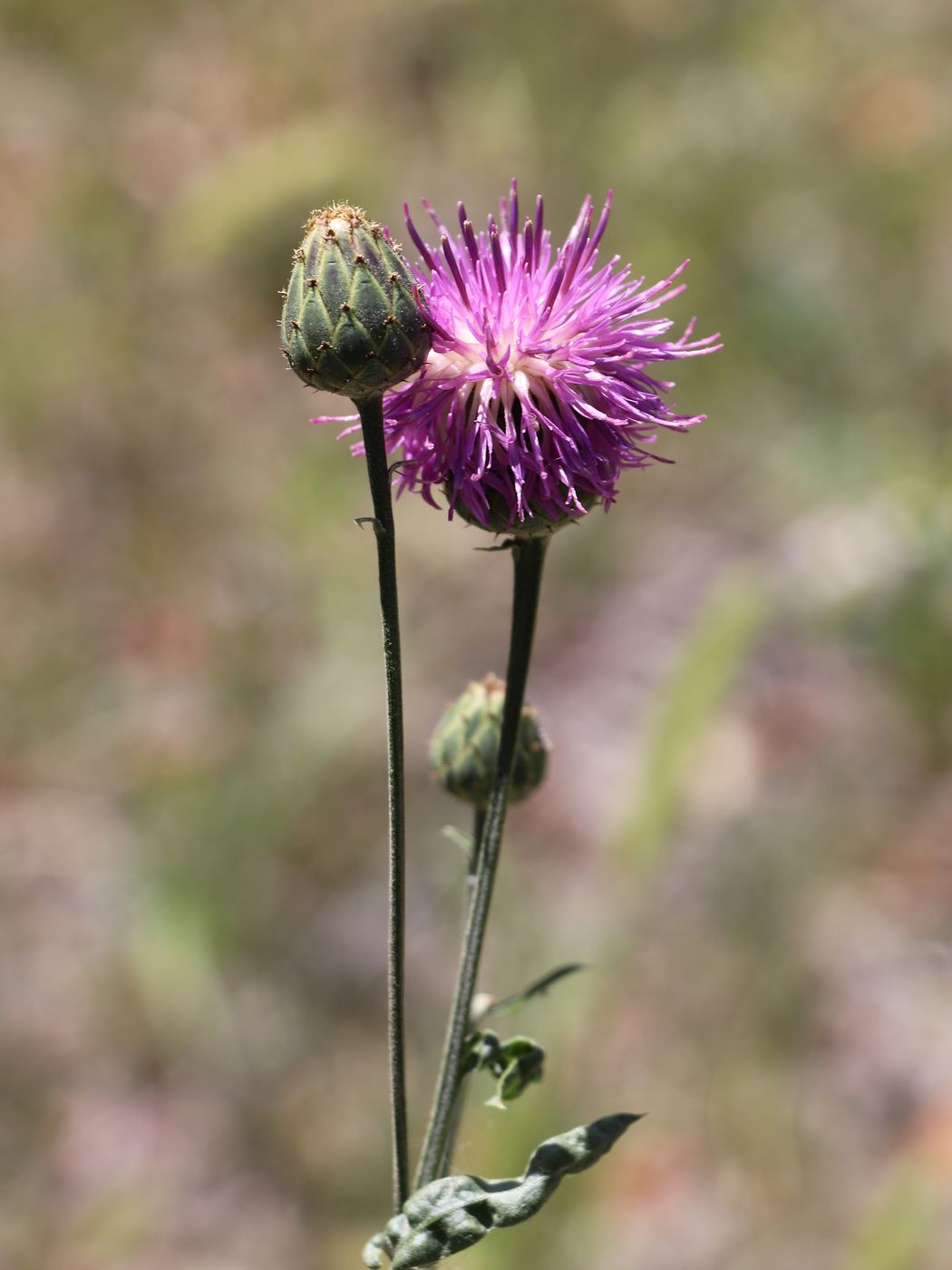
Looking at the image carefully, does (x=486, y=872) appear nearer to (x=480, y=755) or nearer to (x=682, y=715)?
(x=480, y=755)

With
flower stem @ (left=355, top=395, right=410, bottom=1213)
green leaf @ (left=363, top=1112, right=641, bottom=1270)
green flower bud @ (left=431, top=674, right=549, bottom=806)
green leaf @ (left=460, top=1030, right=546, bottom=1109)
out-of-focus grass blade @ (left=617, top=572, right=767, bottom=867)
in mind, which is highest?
out-of-focus grass blade @ (left=617, top=572, right=767, bottom=867)

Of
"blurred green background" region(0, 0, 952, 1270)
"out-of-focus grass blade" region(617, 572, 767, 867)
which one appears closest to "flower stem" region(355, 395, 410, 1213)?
"blurred green background" region(0, 0, 952, 1270)

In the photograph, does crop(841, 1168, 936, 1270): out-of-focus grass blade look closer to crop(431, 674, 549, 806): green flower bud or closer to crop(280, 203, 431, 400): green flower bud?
crop(431, 674, 549, 806): green flower bud

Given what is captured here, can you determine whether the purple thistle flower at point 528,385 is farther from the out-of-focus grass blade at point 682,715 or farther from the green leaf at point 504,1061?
the out-of-focus grass blade at point 682,715

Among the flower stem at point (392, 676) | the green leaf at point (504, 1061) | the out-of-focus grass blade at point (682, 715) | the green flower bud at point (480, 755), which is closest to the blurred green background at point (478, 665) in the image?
the out-of-focus grass blade at point (682, 715)

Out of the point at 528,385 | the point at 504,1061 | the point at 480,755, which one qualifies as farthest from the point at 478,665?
the point at 528,385

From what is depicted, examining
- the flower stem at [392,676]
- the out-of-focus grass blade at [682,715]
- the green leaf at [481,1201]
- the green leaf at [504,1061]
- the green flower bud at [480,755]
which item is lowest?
the green leaf at [481,1201]
